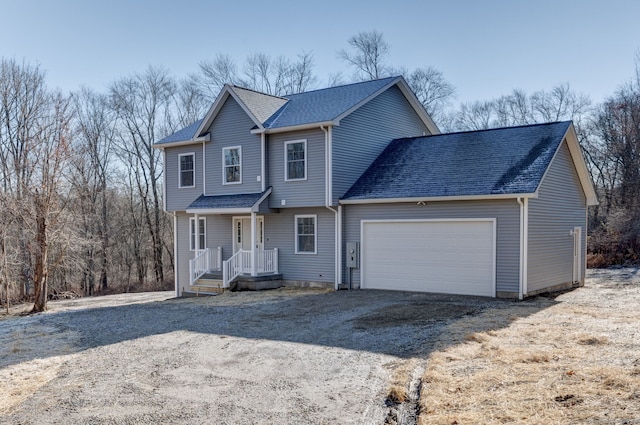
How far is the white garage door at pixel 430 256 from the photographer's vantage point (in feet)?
48.3

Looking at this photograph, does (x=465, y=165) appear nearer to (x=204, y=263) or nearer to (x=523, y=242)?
(x=523, y=242)

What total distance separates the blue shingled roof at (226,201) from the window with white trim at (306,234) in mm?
1593

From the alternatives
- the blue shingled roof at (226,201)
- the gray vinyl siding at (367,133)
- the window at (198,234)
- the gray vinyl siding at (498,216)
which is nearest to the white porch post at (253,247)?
the blue shingled roof at (226,201)

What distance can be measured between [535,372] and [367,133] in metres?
12.8

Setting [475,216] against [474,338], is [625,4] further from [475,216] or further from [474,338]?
[474,338]

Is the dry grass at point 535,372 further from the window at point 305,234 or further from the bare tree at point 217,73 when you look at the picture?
the bare tree at point 217,73

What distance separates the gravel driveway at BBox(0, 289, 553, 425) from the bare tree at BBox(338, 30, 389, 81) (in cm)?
2982

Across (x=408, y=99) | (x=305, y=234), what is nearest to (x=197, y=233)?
(x=305, y=234)

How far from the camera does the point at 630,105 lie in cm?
2945

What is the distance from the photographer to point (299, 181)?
58.0 feet

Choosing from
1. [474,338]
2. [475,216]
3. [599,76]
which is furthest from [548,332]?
[599,76]

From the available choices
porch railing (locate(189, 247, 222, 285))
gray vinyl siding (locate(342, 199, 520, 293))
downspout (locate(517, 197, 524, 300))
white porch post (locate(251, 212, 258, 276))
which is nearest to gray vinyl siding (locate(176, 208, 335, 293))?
porch railing (locate(189, 247, 222, 285))

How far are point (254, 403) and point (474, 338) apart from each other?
4.34 m

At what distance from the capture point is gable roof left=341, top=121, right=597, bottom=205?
48.0ft
